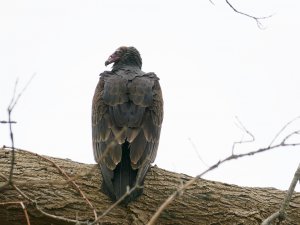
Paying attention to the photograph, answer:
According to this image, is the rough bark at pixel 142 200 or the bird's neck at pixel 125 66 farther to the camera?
the bird's neck at pixel 125 66

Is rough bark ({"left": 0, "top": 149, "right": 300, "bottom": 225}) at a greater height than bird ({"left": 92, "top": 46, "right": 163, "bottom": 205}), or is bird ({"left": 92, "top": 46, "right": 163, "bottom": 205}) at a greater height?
bird ({"left": 92, "top": 46, "right": 163, "bottom": 205})

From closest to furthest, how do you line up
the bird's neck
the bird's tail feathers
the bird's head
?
the bird's tail feathers < the bird's neck < the bird's head

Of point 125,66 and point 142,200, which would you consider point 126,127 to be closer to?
point 142,200

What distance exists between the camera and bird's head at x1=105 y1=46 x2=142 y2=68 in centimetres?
674

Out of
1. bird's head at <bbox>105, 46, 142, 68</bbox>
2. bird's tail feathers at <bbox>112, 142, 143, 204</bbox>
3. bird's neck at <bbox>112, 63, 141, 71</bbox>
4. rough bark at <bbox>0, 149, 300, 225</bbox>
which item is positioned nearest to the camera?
rough bark at <bbox>0, 149, 300, 225</bbox>

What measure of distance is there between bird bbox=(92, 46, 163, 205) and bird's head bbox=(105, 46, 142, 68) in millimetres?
716

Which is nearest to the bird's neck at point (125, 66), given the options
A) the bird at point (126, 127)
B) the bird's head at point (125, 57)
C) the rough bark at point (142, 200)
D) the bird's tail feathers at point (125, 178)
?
the bird's head at point (125, 57)

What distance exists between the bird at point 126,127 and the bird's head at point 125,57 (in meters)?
0.72

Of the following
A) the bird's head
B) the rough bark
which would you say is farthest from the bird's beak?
the rough bark

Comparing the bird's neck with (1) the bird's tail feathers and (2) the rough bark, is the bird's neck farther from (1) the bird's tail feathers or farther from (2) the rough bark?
(1) the bird's tail feathers

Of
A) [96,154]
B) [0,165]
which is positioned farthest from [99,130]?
[0,165]

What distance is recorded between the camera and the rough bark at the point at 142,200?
4562mm

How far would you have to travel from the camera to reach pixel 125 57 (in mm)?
6770

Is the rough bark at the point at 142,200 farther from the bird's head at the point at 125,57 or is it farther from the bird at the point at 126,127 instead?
the bird's head at the point at 125,57
